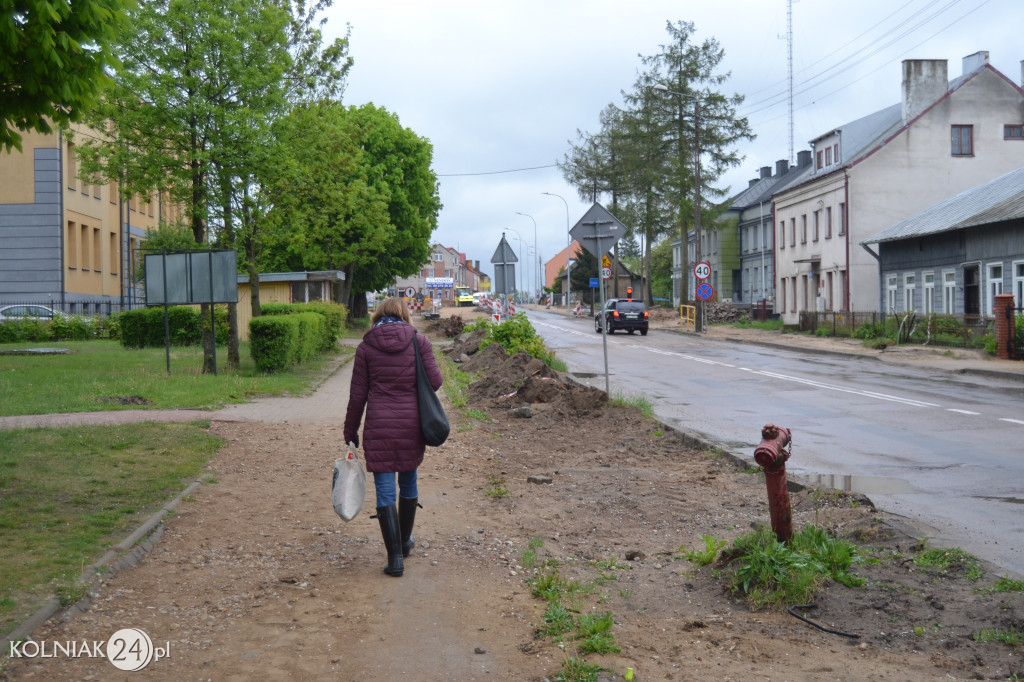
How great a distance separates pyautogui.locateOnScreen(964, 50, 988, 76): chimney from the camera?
45312 mm

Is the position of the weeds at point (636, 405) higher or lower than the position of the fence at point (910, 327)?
lower

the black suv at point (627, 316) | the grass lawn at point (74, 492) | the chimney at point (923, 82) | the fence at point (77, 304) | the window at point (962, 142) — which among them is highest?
the chimney at point (923, 82)

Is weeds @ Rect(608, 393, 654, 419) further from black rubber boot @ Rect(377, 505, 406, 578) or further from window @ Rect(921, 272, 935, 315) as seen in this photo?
window @ Rect(921, 272, 935, 315)

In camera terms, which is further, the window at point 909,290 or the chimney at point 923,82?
the chimney at point 923,82

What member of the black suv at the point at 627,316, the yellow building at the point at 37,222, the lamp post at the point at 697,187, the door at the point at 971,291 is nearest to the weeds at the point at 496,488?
the door at the point at 971,291

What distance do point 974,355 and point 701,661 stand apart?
83.2 feet

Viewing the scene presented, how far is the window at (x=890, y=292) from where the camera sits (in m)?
40.5

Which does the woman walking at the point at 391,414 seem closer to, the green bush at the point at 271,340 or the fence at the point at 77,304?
the green bush at the point at 271,340

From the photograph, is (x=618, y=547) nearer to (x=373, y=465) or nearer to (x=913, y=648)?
(x=373, y=465)

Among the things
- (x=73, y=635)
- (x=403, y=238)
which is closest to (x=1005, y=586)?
(x=73, y=635)

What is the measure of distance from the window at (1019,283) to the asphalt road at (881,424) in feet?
17.4

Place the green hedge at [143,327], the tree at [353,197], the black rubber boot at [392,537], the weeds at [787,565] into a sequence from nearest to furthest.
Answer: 1. the weeds at [787,565]
2. the black rubber boot at [392,537]
3. the tree at [353,197]
4. the green hedge at [143,327]

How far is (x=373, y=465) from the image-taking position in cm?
634

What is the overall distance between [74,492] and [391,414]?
3268mm
